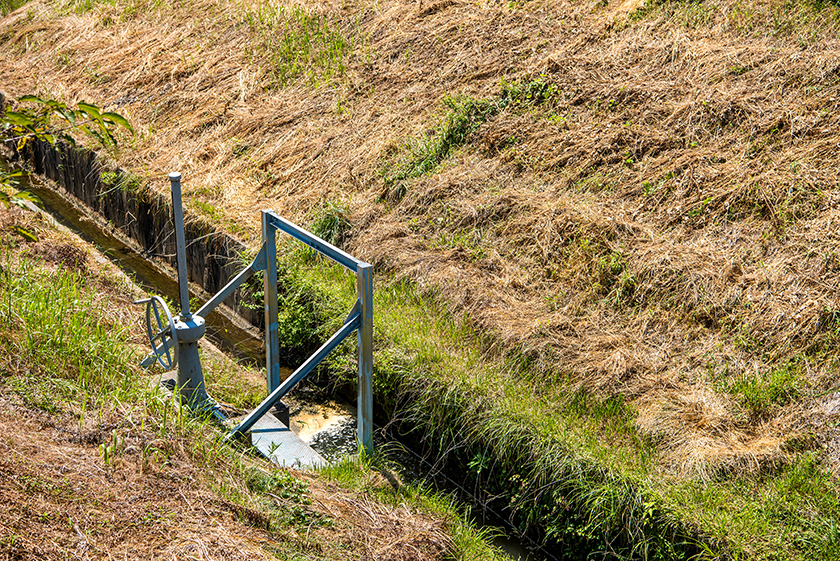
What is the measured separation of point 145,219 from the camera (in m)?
8.14

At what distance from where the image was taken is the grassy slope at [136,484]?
3.21 m

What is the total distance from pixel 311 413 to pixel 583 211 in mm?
2783

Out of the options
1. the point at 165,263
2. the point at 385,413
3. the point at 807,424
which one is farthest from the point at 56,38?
the point at 807,424

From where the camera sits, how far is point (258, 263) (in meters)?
5.16

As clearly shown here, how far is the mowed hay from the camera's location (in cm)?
526

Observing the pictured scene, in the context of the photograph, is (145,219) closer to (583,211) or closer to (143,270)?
(143,270)

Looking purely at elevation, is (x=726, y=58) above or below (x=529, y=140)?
above

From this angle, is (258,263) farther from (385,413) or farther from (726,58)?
(726,58)

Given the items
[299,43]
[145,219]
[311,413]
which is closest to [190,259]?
[145,219]

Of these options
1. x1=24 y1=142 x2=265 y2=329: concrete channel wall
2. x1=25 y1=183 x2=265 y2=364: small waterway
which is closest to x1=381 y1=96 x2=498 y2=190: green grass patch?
x1=24 y1=142 x2=265 y2=329: concrete channel wall

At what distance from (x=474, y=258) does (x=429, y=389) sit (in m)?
1.67

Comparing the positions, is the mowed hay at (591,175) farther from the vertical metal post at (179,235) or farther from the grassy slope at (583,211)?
the vertical metal post at (179,235)

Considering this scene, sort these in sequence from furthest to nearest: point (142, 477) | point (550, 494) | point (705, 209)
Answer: point (705, 209) → point (550, 494) → point (142, 477)

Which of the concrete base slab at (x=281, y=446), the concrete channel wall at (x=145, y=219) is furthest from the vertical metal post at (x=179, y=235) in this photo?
the concrete channel wall at (x=145, y=219)
